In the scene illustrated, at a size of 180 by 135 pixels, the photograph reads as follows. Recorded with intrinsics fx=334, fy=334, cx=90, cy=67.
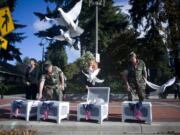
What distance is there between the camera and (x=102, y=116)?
940cm

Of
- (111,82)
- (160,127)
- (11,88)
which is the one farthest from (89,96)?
(11,88)

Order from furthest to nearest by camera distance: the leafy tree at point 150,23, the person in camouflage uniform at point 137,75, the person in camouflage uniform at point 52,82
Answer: the leafy tree at point 150,23 < the person in camouflage uniform at point 52,82 < the person in camouflage uniform at point 137,75

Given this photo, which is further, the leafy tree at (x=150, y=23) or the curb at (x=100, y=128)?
the leafy tree at (x=150, y=23)

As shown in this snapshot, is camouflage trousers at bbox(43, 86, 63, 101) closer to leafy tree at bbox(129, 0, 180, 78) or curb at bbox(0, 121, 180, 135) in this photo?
curb at bbox(0, 121, 180, 135)

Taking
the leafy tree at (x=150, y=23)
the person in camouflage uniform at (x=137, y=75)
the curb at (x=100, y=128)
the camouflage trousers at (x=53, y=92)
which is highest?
the leafy tree at (x=150, y=23)

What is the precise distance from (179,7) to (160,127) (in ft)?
23.1

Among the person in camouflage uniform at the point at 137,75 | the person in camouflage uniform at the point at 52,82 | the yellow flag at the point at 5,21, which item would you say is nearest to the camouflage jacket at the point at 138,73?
the person in camouflage uniform at the point at 137,75

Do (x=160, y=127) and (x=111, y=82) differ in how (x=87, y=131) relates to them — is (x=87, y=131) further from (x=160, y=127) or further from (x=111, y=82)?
(x=111, y=82)

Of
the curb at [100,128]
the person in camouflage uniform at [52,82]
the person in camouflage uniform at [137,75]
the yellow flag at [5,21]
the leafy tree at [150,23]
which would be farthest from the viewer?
the leafy tree at [150,23]

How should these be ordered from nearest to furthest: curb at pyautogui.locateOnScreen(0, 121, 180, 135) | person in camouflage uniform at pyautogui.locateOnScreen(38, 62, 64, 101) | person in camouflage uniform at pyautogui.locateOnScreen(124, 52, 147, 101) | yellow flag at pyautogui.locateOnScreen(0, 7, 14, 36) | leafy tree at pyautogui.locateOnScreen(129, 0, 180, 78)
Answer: yellow flag at pyautogui.locateOnScreen(0, 7, 14, 36) → curb at pyautogui.locateOnScreen(0, 121, 180, 135) → person in camouflage uniform at pyautogui.locateOnScreen(124, 52, 147, 101) → person in camouflage uniform at pyautogui.locateOnScreen(38, 62, 64, 101) → leafy tree at pyautogui.locateOnScreen(129, 0, 180, 78)

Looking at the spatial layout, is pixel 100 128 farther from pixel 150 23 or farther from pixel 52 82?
pixel 150 23

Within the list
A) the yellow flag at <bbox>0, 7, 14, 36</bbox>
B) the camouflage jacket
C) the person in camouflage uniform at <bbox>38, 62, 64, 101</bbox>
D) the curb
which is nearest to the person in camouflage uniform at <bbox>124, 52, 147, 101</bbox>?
the camouflage jacket

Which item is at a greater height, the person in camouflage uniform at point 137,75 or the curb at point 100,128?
the person in camouflage uniform at point 137,75

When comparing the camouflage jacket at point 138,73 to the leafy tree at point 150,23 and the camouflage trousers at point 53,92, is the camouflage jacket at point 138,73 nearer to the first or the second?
the camouflage trousers at point 53,92
